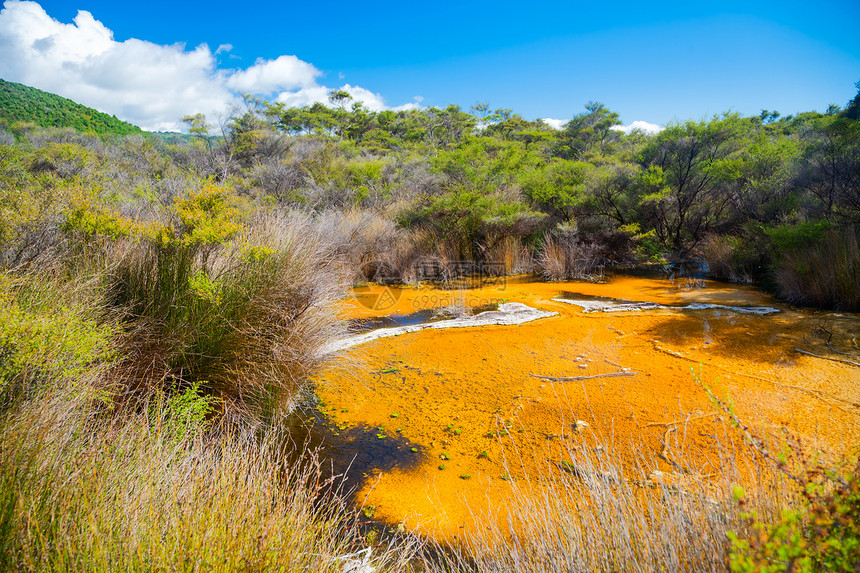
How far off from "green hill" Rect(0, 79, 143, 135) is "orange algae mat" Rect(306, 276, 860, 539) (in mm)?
32694

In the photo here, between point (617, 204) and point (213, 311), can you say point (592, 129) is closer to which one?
point (617, 204)

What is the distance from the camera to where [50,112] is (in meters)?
28.5

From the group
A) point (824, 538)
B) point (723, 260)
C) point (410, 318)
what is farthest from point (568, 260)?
point (824, 538)

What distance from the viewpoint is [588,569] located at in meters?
1.23

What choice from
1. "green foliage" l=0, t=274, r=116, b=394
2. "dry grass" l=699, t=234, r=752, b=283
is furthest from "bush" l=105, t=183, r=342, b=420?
"dry grass" l=699, t=234, r=752, b=283

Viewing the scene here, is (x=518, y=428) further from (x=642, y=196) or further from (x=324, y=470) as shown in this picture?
(x=642, y=196)

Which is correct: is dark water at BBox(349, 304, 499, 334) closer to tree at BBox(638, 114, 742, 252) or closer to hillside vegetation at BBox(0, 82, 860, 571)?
hillside vegetation at BBox(0, 82, 860, 571)

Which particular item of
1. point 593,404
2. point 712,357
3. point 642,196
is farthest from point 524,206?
point 593,404

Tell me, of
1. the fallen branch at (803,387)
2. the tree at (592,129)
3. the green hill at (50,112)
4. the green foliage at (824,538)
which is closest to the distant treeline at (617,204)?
the fallen branch at (803,387)

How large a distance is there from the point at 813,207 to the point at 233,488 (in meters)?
9.98

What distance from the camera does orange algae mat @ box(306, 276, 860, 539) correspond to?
2.63 meters

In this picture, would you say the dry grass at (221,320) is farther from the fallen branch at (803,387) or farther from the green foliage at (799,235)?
the green foliage at (799,235)

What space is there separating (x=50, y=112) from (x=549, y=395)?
139 ft

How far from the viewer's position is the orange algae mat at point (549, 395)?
2.63 metres
